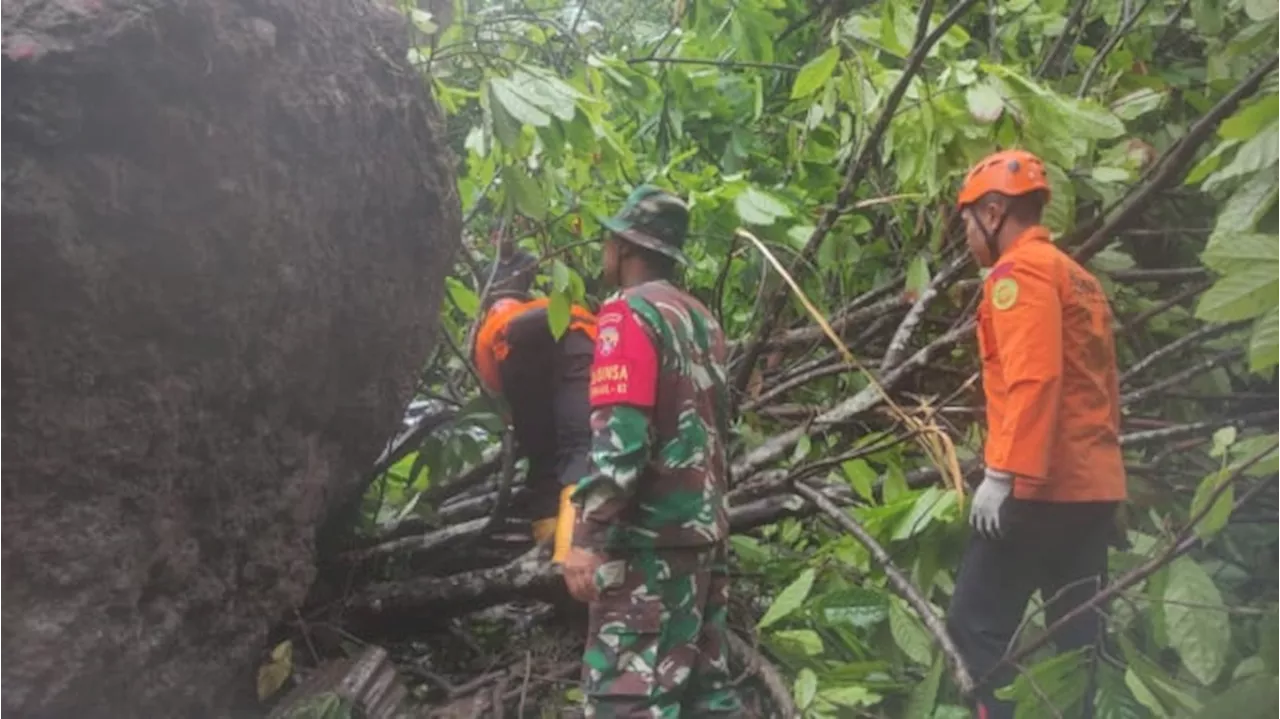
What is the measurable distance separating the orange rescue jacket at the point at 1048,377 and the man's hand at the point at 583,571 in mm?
971

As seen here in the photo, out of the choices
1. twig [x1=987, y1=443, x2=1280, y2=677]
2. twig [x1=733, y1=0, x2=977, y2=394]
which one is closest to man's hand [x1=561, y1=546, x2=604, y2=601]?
twig [x1=987, y1=443, x2=1280, y2=677]

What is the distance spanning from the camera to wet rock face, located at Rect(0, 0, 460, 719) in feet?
6.40

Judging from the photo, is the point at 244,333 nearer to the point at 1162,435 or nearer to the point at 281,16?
the point at 281,16

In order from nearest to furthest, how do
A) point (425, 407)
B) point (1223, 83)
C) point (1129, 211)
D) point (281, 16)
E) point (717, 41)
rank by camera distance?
1. point (281, 16)
2. point (1129, 211)
3. point (1223, 83)
4. point (425, 407)
5. point (717, 41)

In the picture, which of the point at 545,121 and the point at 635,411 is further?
the point at 635,411

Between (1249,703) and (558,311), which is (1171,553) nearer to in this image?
(1249,703)

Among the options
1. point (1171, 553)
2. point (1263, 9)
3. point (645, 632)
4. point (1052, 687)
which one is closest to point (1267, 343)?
point (1171, 553)

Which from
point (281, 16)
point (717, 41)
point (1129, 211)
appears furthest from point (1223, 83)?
point (281, 16)

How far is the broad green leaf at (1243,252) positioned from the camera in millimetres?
1347

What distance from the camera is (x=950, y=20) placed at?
271 centimetres

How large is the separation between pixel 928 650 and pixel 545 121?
156 centimetres

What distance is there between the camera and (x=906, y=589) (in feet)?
8.90

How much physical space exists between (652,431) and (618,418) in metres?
0.13

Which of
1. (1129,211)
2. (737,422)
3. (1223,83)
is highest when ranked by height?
(1223,83)
